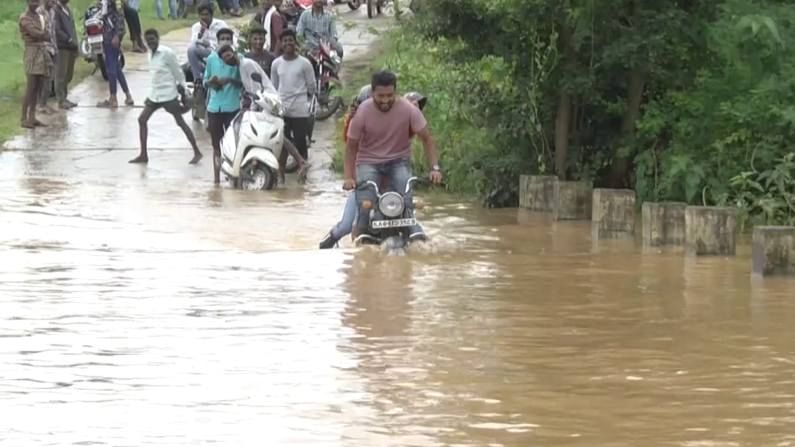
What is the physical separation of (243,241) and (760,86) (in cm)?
479

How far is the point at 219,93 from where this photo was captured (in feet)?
65.5

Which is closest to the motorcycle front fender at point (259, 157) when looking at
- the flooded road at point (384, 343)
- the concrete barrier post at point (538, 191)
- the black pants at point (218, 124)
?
the black pants at point (218, 124)

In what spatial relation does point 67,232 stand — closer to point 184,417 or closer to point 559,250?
point 559,250

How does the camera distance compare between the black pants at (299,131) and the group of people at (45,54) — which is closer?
the black pants at (299,131)

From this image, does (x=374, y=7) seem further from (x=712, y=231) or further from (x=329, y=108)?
(x=712, y=231)

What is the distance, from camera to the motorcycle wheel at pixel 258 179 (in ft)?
62.7

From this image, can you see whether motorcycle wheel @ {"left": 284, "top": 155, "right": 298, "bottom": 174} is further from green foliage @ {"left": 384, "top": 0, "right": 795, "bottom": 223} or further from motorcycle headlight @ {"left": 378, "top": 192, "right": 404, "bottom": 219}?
motorcycle headlight @ {"left": 378, "top": 192, "right": 404, "bottom": 219}

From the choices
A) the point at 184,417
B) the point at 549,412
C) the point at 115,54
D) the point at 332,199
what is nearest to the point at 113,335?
the point at 184,417

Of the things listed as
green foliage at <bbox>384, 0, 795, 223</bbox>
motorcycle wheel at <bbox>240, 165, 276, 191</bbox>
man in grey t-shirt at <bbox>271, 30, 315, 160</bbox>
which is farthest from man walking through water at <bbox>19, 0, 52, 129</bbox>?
green foliage at <bbox>384, 0, 795, 223</bbox>

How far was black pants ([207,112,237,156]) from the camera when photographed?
20.0 m

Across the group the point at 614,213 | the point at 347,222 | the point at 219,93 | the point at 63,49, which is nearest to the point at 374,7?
the point at 63,49

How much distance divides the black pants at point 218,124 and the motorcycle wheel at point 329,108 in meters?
3.64

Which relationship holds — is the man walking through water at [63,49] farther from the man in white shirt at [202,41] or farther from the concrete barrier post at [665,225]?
the concrete barrier post at [665,225]

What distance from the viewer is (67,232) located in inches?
575
